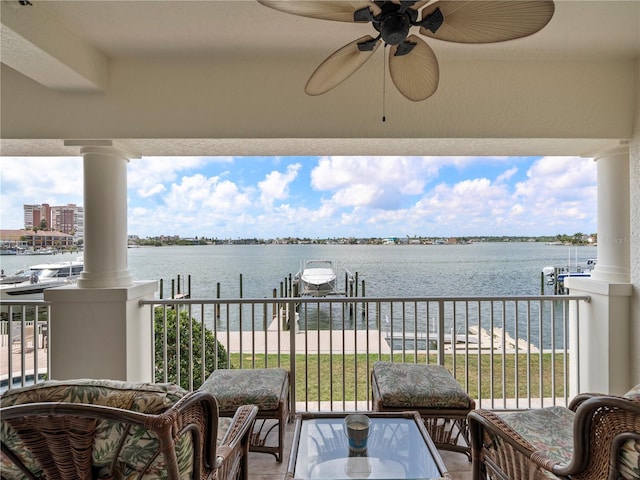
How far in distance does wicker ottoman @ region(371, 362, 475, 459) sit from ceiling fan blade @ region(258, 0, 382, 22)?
6.44 feet

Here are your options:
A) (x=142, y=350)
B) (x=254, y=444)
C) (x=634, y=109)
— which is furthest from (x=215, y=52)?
(x=634, y=109)

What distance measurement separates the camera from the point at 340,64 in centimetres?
162

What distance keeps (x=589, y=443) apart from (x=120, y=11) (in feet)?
10.1

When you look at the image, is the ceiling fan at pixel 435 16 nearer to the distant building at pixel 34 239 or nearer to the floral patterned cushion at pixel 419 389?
the floral patterned cushion at pixel 419 389

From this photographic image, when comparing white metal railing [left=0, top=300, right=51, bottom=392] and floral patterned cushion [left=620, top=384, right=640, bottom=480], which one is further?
white metal railing [left=0, top=300, right=51, bottom=392]

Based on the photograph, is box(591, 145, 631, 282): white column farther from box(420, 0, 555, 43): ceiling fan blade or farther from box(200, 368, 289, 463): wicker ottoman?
box(200, 368, 289, 463): wicker ottoman

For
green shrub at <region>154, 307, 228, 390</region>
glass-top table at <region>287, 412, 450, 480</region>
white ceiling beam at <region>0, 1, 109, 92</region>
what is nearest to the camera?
A: glass-top table at <region>287, 412, 450, 480</region>

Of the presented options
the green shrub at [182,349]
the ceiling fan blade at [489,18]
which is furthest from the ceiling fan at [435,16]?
the green shrub at [182,349]

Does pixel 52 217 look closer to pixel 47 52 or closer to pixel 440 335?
pixel 47 52

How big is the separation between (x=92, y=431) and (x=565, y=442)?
1.88 meters

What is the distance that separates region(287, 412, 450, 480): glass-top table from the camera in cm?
144

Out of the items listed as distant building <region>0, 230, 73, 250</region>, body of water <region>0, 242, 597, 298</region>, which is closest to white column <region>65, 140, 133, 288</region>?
distant building <region>0, 230, 73, 250</region>

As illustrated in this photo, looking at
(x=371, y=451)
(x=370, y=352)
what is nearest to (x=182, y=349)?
(x=371, y=451)

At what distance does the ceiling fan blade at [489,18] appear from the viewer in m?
1.18
